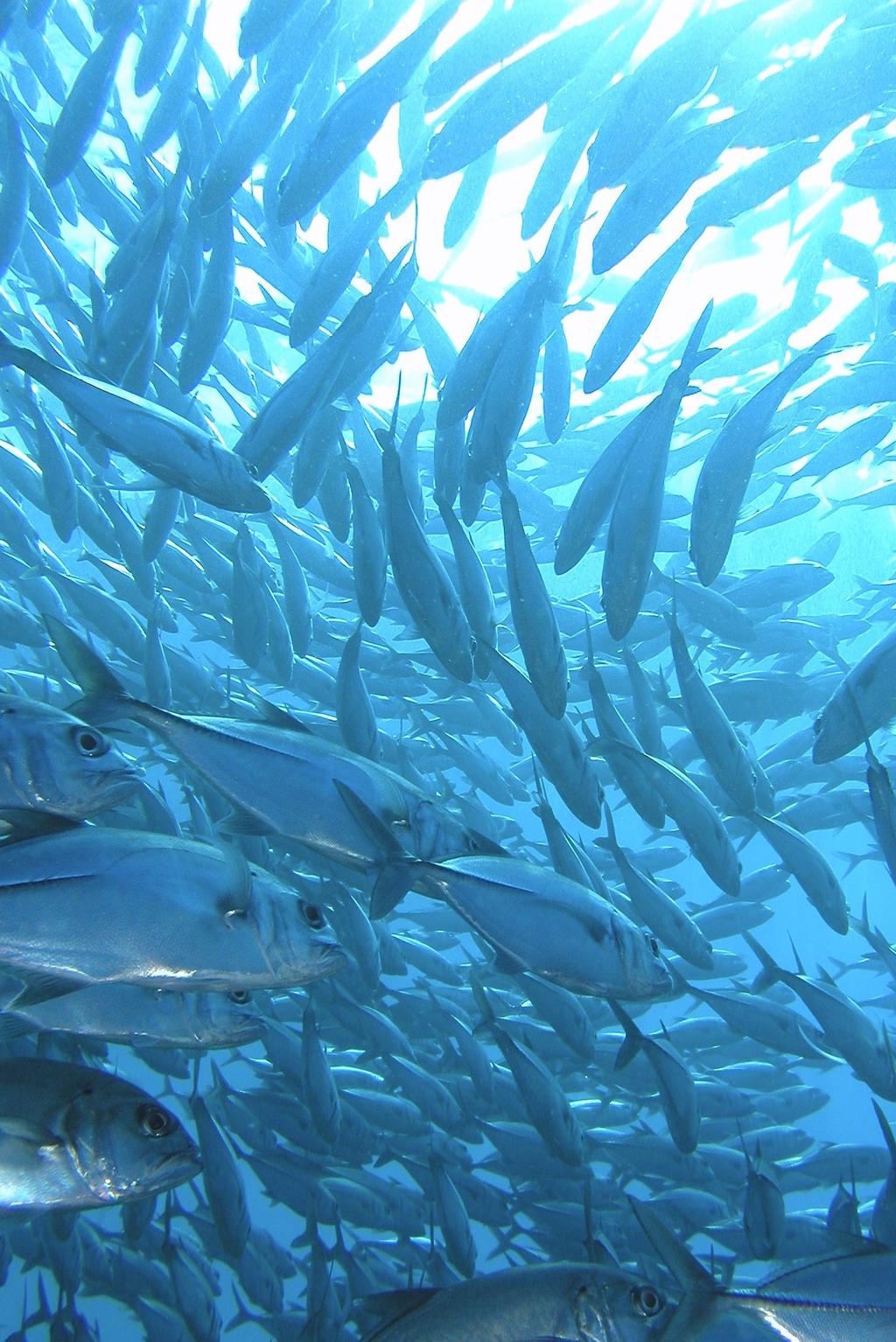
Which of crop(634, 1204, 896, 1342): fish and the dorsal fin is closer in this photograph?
crop(634, 1204, 896, 1342): fish

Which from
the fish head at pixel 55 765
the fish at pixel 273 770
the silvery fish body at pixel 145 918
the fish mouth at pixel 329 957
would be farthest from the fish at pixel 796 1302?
the fish head at pixel 55 765

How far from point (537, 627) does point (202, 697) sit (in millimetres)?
3334

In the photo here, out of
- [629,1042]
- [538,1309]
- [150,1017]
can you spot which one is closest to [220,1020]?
[150,1017]

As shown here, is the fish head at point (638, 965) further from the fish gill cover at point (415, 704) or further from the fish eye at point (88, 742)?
the fish eye at point (88, 742)

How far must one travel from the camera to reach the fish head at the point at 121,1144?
1645 mm

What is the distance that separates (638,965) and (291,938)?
110cm

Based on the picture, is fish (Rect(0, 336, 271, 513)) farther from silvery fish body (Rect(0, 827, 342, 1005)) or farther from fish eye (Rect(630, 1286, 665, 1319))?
fish eye (Rect(630, 1286, 665, 1319))

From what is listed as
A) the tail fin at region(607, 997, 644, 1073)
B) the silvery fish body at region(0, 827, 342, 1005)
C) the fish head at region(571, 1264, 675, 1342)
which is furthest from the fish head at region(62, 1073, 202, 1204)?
the tail fin at region(607, 997, 644, 1073)

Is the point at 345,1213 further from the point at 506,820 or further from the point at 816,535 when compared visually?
the point at 816,535

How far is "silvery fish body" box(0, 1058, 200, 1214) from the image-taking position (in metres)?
1.61

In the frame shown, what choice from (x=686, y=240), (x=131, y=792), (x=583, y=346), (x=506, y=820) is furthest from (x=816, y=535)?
(x=131, y=792)

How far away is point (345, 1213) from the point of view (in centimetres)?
579

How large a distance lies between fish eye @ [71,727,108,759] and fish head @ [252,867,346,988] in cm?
48

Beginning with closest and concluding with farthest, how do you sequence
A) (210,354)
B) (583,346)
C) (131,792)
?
(131,792), (210,354), (583,346)
